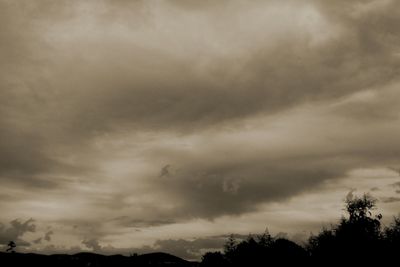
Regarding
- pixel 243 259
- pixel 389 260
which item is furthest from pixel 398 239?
pixel 243 259

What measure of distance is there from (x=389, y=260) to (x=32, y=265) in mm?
176480

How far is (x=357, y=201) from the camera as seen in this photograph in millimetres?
84250

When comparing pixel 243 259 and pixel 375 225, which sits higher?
pixel 375 225

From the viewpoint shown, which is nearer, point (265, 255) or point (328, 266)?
point (328, 266)

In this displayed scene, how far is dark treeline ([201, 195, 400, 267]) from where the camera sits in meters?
69.8

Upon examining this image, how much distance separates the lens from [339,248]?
7594cm

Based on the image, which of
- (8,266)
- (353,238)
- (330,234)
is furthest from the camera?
(8,266)

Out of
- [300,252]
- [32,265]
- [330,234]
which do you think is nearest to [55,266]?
[32,265]

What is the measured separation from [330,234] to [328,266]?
854 cm

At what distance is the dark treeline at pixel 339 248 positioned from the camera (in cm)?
6975

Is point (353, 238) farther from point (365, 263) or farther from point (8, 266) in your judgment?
point (8, 266)

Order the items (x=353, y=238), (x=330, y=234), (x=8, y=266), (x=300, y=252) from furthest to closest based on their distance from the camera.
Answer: (x=8, y=266) < (x=300, y=252) < (x=330, y=234) < (x=353, y=238)

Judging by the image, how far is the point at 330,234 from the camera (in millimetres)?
83500

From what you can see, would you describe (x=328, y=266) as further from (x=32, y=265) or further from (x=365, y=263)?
(x=32, y=265)
